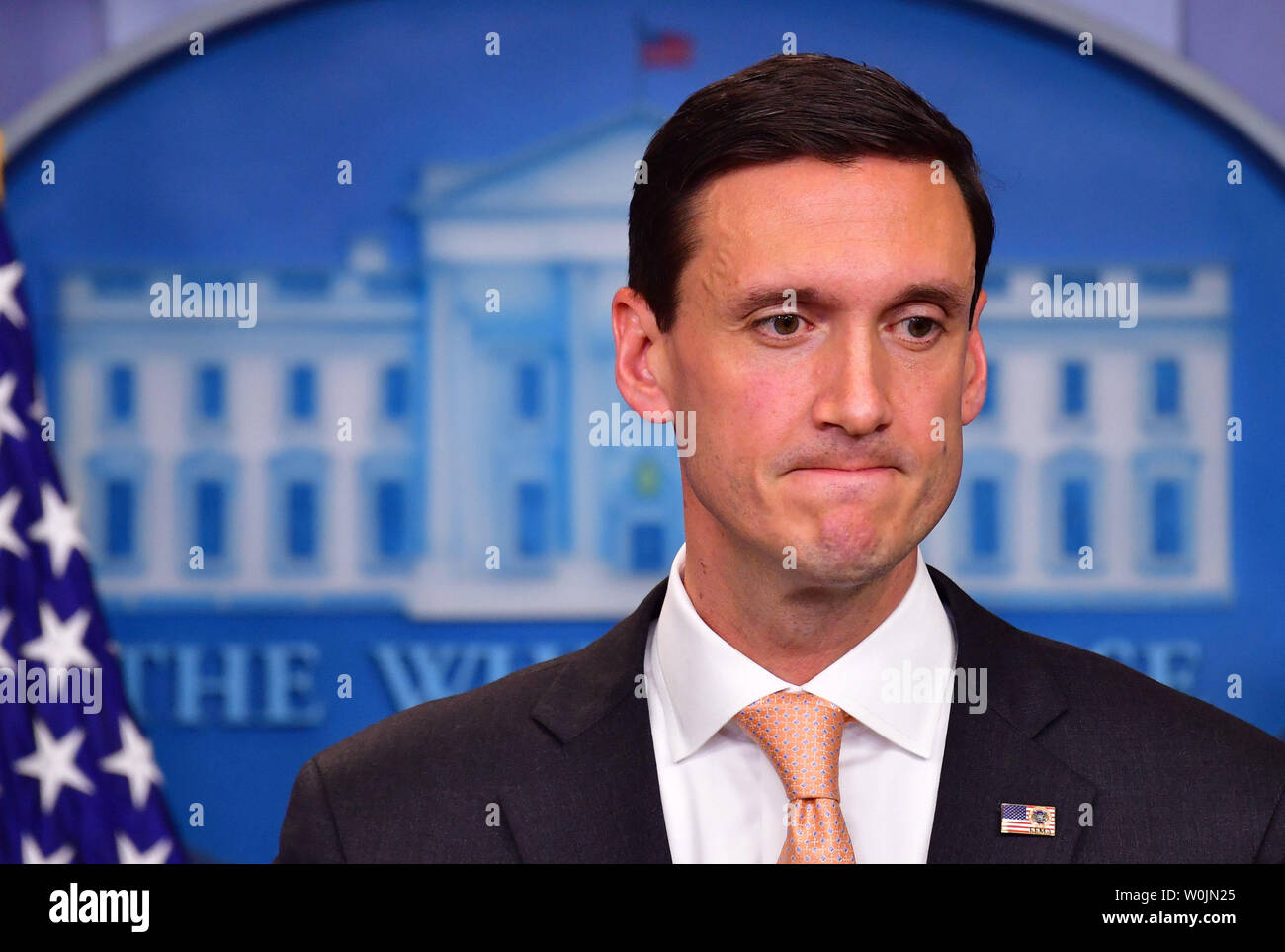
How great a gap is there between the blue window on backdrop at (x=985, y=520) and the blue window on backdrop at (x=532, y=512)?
1.15 m

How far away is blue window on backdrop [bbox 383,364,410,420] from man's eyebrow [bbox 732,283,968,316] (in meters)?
1.71

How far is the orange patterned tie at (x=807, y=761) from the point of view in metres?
2.06

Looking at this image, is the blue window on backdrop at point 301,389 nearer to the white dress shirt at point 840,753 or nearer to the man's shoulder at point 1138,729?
the white dress shirt at point 840,753

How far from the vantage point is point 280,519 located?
3.71 metres

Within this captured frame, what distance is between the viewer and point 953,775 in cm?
211

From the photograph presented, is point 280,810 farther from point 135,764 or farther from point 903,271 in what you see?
point 903,271

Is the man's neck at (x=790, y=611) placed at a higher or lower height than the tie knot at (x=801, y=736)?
higher

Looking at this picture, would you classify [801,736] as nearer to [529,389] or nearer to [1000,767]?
[1000,767]

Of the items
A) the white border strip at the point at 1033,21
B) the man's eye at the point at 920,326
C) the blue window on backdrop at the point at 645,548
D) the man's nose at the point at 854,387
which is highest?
the white border strip at the point at 1033,21

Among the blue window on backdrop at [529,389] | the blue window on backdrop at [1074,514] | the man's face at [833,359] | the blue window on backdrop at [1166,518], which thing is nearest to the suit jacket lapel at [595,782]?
the man's face at [833,359]

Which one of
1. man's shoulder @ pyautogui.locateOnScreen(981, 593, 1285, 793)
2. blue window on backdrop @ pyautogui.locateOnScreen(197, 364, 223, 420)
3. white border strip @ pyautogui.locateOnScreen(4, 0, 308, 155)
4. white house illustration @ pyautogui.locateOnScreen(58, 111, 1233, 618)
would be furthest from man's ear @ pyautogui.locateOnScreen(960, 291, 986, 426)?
white border strip @ pyautogui.locateOnScreen(4, 0, 308, 155)

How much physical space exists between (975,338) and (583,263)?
1.53m

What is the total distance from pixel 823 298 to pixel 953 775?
2.51ft
